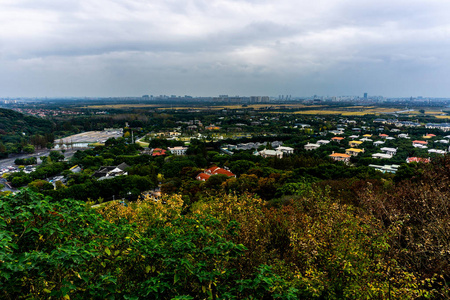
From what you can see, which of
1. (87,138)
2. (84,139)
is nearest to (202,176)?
(84,139)

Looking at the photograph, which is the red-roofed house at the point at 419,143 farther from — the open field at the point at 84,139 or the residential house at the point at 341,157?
the open field at the point at 84,139

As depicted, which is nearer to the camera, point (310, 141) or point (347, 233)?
point (347, 233)

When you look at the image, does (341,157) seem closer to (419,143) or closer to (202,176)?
(419,143)

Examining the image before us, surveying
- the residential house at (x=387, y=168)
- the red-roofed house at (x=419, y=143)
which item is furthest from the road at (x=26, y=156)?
the red-roofed house at (x=419, y=143)

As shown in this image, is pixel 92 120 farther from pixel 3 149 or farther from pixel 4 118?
pixel 3 149

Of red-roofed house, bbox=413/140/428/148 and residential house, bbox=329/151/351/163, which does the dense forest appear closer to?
residential house, bbox=329/151/351/163

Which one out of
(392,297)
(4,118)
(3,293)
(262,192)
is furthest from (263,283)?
(4,118)

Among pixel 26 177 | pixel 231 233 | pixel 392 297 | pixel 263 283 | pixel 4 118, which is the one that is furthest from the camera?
pixel 4 118

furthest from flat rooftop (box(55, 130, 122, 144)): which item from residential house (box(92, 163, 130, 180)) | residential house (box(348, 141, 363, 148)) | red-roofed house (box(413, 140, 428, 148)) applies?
red-roofed house (box(413, 140, 428, 148))
